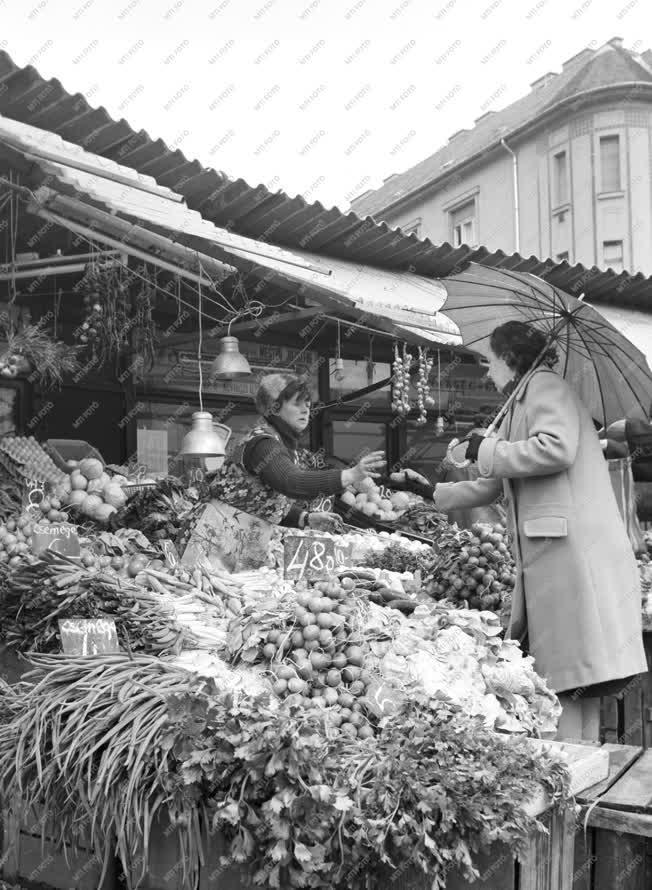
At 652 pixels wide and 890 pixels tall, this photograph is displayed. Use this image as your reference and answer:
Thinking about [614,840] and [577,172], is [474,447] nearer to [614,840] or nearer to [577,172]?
[614,840]

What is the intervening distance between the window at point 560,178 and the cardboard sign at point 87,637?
27.2 meters

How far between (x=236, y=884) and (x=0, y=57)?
472 centimetres

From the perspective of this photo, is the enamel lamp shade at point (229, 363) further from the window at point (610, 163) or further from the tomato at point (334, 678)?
the window at point (610, 163)

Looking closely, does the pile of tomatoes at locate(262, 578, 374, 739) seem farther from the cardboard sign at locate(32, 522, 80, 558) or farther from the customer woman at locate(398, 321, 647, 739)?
the cardboard sign at locate(32, 522, 80, 558)

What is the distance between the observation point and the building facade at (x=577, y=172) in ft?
88.5

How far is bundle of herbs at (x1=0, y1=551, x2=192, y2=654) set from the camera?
347cm

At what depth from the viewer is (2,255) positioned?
6695mm

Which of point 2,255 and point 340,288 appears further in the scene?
point 2,255

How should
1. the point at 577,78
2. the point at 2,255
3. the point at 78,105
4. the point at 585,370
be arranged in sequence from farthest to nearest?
the point at 577,78, the point at 2,255, the point at 78,105, the point at 585,370

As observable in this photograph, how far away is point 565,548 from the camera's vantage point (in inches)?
135

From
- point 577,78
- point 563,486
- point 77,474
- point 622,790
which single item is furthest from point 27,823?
point 577,78

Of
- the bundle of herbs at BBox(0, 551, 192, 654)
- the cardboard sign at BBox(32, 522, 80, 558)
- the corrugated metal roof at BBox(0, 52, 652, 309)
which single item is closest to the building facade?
the corrugated metal roof at BBox(0, 52, 652, 309)

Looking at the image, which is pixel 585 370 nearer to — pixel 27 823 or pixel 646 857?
pixel 646 857

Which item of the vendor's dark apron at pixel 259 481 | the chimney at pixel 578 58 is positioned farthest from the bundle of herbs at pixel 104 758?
the chimney at pixel 578 58
